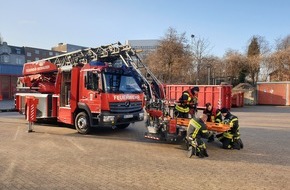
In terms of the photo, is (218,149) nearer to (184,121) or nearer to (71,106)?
(184,121)

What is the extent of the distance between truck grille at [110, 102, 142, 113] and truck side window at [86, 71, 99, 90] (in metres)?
0.95

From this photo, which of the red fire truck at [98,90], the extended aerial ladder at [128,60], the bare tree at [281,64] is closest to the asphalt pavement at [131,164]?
the red fire truck at [98,90]

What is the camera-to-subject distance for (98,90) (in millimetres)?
11414

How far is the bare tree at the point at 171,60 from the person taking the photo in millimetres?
36938

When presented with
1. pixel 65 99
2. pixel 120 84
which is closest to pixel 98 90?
pixel 120 84

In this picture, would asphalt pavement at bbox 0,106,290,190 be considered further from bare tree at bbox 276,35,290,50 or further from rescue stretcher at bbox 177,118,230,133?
bare tree at bbox 276,35,290,50

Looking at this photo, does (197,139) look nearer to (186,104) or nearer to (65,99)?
(186,104)

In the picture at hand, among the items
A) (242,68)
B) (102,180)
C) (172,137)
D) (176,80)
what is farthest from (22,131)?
(242,68)

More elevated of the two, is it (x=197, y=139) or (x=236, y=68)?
(x=236, y=68)

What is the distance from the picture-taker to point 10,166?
23.6 ft

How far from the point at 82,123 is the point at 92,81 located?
5.67 feet

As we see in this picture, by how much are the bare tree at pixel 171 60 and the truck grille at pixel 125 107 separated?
986 inches


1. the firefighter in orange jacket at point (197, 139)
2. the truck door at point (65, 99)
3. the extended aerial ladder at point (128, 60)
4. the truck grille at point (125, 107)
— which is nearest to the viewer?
the firefighter in orange jacket at point (197, 139)

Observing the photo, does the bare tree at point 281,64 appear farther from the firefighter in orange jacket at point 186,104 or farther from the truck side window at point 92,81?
the truck side window at point 92,81
